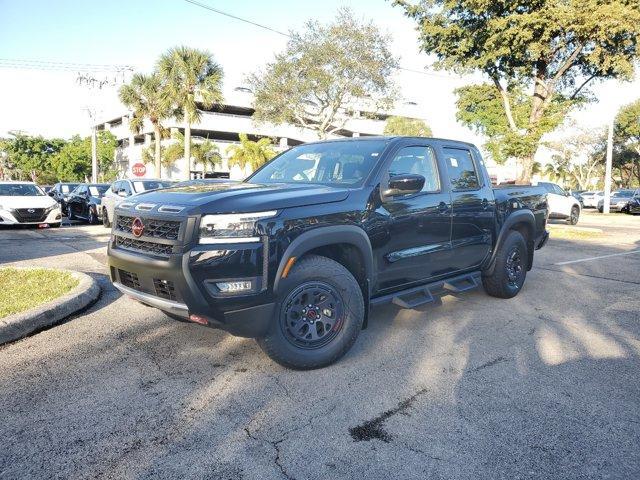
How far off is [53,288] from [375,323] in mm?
3806

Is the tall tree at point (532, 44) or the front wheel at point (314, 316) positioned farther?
the tall tree at point (532, 44)

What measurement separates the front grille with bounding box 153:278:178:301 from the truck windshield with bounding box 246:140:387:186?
165 centimetres

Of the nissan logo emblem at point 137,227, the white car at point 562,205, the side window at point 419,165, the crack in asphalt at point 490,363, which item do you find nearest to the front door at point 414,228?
the side window at point 419,165

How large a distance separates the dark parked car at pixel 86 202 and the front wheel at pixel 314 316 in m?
14.6

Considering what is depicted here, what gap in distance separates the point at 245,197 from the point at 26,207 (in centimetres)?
1289

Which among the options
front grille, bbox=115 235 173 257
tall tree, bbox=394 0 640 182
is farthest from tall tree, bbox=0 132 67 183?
front grille, bbox=115 235 173 257

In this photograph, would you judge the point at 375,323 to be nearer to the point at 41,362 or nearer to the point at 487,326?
the point at 487,326

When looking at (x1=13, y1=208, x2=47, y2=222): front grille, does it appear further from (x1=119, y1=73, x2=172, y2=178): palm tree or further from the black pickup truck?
(x1=119, y1=73, x2=172, y2=178): palm tree

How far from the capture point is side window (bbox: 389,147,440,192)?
4.45m

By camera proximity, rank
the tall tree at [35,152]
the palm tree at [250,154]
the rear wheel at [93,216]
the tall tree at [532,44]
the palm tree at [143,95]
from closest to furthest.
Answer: the tall tree at [532,44], the rear wheel at [93,216], the palm tree at [143,95], the palm tree at [250,154], the tall tree at [35,152]

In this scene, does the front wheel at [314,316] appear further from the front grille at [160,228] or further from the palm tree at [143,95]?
the palm tree at [143,95]

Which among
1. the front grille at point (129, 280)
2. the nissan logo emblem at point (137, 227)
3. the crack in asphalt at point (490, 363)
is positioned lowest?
the crack in asphalt at point (490, 363)

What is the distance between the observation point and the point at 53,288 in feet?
18.6

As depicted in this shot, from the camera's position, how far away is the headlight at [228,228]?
3.31 meters
